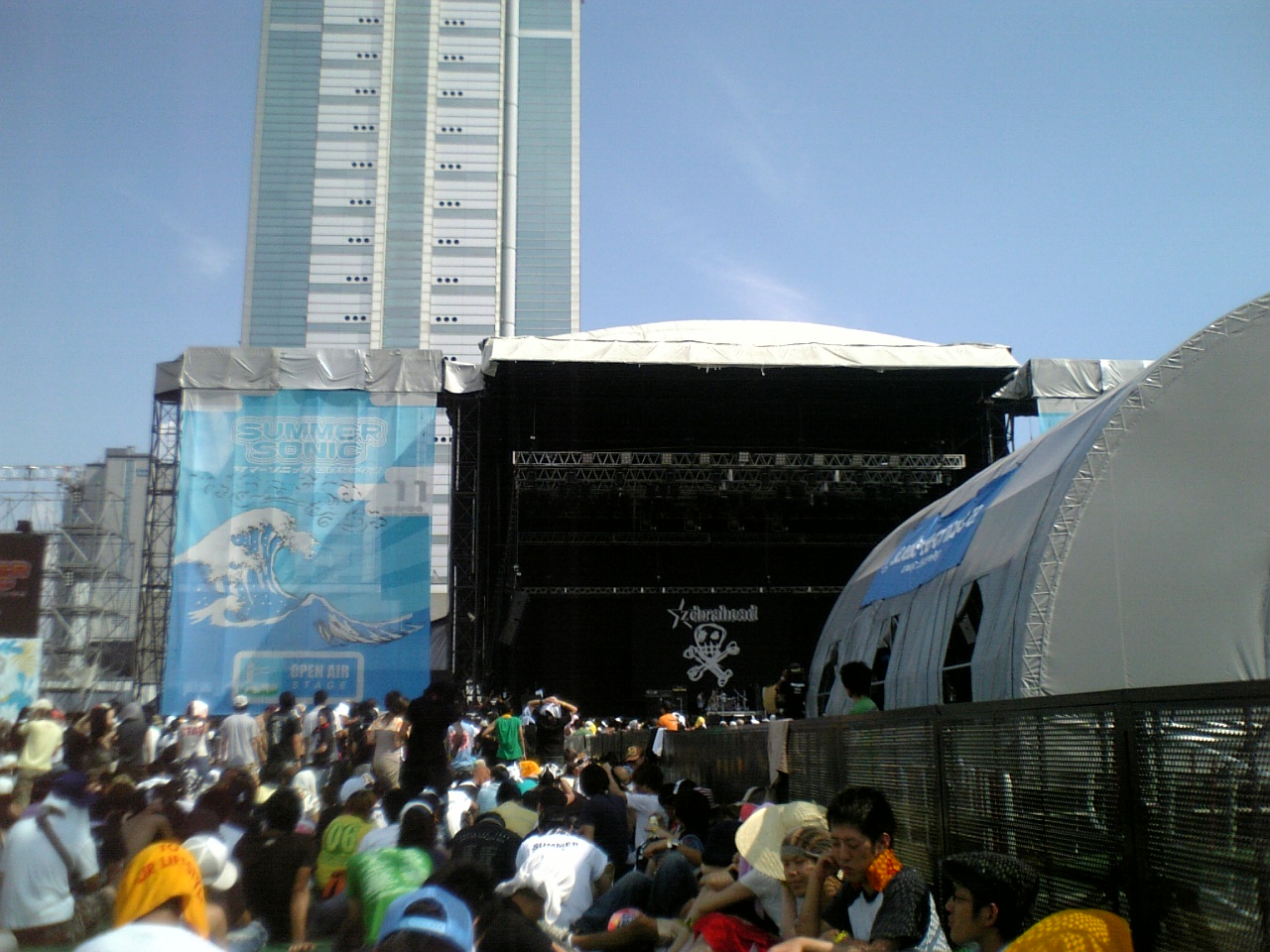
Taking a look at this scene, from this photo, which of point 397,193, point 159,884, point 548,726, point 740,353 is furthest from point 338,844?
point 397,193

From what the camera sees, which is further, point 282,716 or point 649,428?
point 649,428

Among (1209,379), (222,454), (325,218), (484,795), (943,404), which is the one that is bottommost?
(484,795)

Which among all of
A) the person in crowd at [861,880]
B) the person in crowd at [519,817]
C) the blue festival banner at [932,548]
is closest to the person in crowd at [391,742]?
the person in crowd at [519,817]

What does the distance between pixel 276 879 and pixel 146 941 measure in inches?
151

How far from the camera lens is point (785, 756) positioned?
8320 millimetres

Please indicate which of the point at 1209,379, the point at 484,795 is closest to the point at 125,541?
the point at 484,795

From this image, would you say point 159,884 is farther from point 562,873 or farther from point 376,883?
point 562,873

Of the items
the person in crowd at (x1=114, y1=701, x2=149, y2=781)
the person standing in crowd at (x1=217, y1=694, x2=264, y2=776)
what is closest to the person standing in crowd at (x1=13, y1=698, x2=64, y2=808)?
the person in crowd at (x1=114, y1=701, x2=149, y2=781)

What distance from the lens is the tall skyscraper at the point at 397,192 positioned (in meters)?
77.7

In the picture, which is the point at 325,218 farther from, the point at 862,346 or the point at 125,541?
the point at 862,346

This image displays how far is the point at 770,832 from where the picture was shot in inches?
185

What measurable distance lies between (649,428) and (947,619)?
51.4ft

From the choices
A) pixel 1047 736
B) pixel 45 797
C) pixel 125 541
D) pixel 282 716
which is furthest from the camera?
pixel 125 541

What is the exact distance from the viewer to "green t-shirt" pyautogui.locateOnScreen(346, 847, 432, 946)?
4.74 meters
